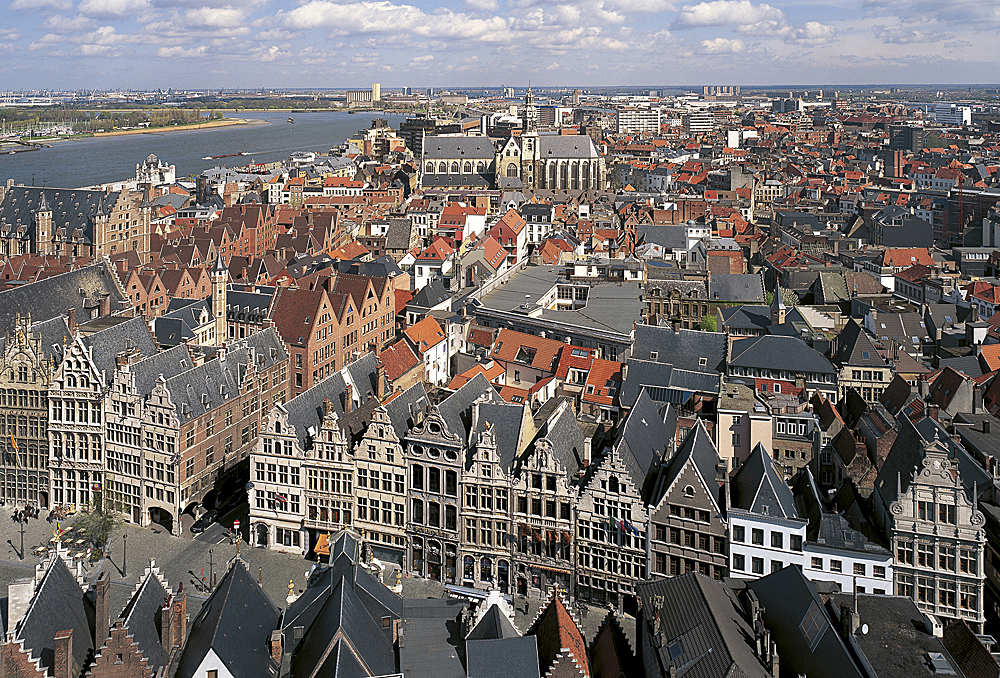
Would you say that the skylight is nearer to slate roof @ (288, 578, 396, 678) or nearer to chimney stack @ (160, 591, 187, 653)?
slate roof @ (288, 578, 396, 678)

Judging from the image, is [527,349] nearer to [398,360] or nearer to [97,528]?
[398,360]

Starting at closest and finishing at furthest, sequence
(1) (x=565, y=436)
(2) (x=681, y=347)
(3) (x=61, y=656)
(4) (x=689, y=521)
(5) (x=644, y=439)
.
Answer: (3) (x=61, y=656)
(4) (x=689, y=521)
(1) (x=565, y=436)
(5) (x=644, y=439)
(2) (x=681, y=347)

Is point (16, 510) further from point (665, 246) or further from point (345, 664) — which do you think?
point (665, 246)

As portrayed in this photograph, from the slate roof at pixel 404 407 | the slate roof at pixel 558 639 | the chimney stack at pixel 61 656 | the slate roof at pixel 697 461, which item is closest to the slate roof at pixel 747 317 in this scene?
the slate roof at pixel 697 461

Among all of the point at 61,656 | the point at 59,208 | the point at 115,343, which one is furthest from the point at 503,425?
the point at 59,208

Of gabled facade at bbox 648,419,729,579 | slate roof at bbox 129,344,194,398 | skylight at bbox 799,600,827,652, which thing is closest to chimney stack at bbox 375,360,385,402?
slate roof at bbox 129,344,194,398

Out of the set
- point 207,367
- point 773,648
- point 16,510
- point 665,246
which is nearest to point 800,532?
point 773,648
